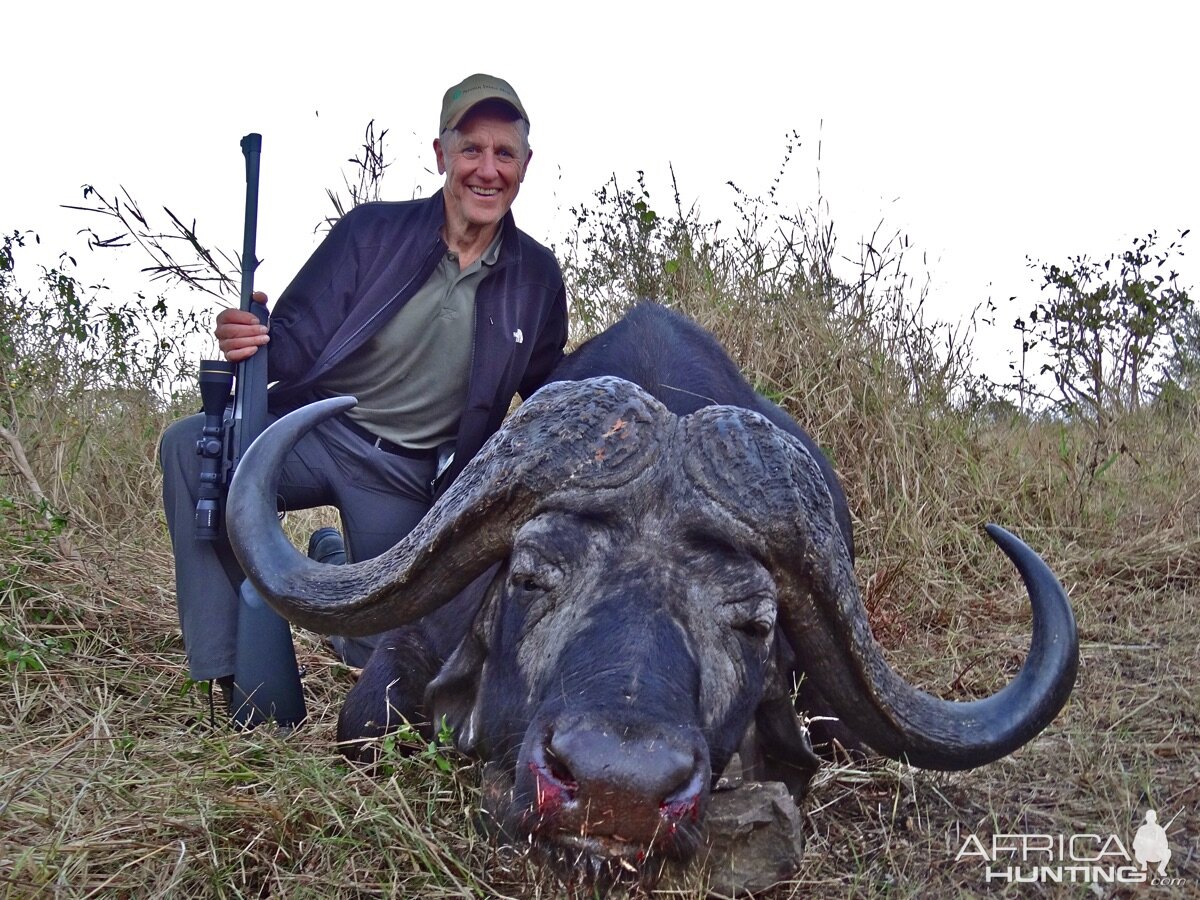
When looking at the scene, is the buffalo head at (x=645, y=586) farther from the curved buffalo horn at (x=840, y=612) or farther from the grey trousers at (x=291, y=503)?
the grey trousers at (x=291, y=503)

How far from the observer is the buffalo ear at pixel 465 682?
9.71 feet

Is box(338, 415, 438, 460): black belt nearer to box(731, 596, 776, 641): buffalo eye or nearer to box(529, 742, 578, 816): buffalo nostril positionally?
box(731, 596, 776, 641): buffalo eye

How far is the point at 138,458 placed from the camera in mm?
6371

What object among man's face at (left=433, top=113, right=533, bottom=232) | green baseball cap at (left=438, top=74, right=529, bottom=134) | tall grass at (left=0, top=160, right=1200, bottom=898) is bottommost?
tall grass at (left=0, top=160, right=1200, bottom=898)

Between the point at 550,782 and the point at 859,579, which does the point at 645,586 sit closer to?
the point at 550,782

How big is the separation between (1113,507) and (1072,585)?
3.35 feet

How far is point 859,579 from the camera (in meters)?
5.29

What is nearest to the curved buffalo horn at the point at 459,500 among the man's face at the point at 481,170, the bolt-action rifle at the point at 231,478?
the bolt-action rifle at the point at 231,478

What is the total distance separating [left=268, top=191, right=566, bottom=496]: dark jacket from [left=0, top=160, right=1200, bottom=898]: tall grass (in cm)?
120

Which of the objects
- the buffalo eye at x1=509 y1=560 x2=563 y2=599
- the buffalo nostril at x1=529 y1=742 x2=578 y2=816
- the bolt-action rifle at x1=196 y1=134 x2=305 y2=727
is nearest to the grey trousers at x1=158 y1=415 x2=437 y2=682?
the bolt-action rifle at x1=196 y1=134 x2=305 y2=727

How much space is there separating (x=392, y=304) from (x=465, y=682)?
1.84 m

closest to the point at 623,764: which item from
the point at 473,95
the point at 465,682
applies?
the point at 465,682

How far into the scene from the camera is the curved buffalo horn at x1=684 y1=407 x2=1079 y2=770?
2.73m

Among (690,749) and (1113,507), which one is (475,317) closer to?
(690,749)
